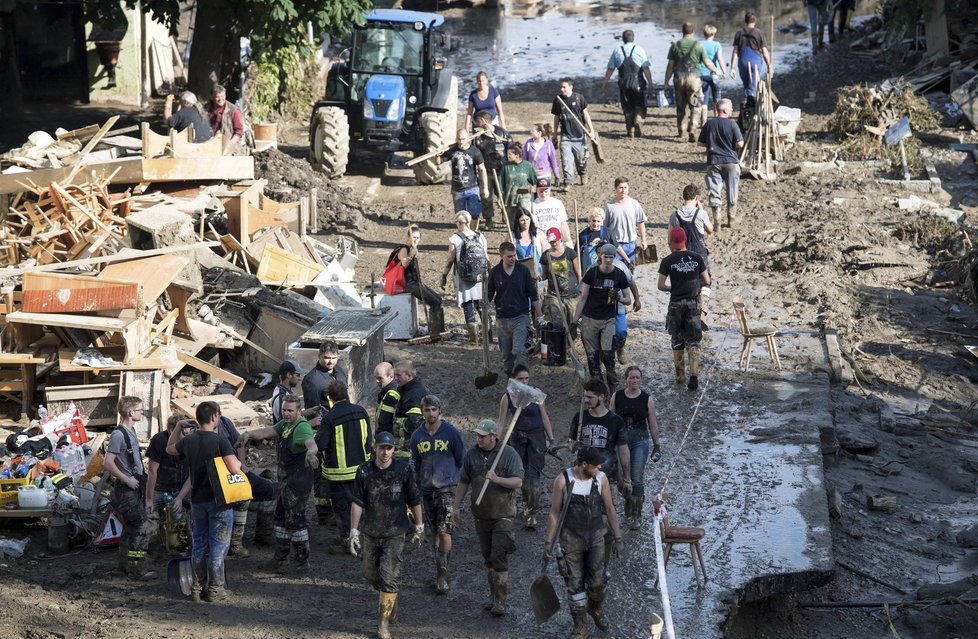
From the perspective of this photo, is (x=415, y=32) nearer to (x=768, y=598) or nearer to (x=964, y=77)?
(x=964, y=77)

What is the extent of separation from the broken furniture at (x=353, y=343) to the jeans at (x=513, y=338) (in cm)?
137

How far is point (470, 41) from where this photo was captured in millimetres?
34906

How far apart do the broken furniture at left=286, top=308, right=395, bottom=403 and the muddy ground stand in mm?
723

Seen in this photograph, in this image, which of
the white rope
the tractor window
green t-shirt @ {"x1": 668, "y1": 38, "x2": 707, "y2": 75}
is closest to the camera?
the white rope

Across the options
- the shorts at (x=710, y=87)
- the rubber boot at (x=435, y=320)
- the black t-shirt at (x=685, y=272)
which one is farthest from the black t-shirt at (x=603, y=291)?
the shorts at (x=710, y=87)

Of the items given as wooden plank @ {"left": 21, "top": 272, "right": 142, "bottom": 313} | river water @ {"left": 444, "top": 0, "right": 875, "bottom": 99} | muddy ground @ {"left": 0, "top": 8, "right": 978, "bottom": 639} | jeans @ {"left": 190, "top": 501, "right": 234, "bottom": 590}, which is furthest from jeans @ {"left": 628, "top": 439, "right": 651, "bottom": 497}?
river water @ {"left": 444, "top": 0, "right": 875, "bottom": 99}

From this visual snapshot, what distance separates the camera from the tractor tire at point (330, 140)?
20.5 meters

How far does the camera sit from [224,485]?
944 centimetres

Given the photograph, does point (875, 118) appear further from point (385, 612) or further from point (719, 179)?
point (385, 612)

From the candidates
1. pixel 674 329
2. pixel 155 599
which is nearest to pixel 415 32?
pixel 674 329

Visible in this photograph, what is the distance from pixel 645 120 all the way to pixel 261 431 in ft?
54.3

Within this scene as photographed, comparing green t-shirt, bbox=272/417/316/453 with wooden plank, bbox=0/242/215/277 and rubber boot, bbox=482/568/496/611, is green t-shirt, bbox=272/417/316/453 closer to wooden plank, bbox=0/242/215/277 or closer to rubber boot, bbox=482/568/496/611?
rubber boot, bbox=482/568/496/611

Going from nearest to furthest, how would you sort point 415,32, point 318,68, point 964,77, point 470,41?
point 415,32, point 964,77, point 318,68, point 470,41

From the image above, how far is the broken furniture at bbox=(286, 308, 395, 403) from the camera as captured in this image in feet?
43.6
